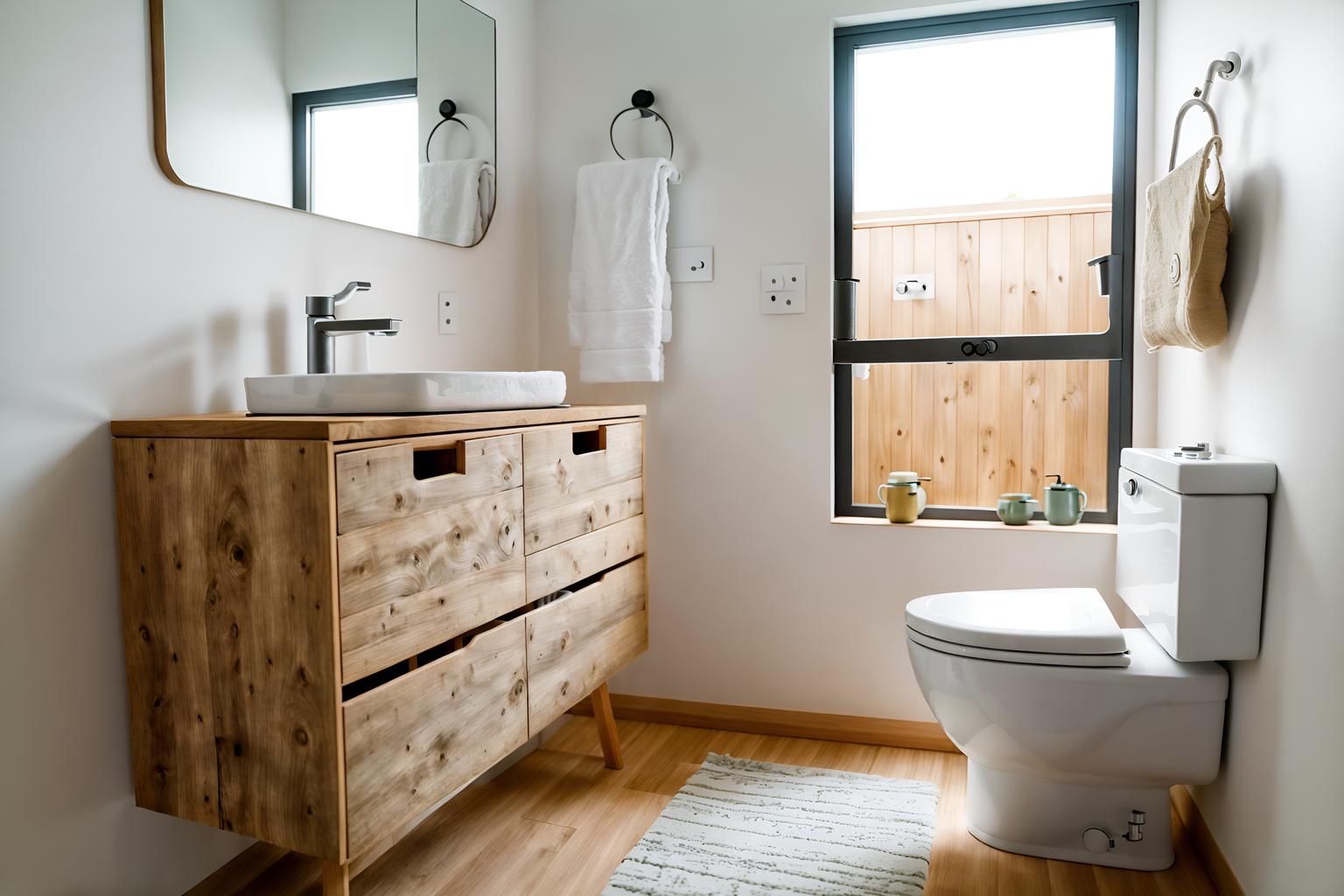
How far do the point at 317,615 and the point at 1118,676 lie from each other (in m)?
1.33

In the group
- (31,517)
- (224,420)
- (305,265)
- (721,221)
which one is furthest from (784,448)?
(31,517)

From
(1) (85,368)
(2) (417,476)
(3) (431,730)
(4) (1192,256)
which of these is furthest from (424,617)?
(4) (1192,256)

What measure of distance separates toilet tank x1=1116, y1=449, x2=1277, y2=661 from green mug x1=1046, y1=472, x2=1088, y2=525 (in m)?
0.59

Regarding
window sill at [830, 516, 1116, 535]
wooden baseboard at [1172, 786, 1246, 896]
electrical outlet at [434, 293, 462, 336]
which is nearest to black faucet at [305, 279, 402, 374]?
electrical outlet at [434, 293, 462, 336]

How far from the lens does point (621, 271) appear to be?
2.36 meters

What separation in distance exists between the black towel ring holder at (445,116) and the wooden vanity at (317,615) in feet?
2.63

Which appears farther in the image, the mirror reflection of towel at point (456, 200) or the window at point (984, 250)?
the window at point (984, 250)

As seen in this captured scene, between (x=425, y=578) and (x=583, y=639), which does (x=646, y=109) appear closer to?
(x=583, y=639)

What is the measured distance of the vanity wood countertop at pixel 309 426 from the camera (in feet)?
3.99

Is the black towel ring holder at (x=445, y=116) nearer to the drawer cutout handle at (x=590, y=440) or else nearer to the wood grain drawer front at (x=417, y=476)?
the drawer cutout handle at (x=590, y=440)

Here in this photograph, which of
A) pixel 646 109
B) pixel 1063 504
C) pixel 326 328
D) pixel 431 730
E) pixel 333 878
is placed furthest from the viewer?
pixel 646 109

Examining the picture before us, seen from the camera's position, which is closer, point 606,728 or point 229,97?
point 229,97

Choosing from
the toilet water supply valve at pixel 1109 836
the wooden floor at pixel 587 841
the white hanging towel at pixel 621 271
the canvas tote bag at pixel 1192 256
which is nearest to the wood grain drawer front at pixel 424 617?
the wooden floor at pixel 587 841

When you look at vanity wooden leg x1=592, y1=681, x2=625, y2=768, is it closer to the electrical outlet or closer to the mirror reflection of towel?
the electrical outlet
